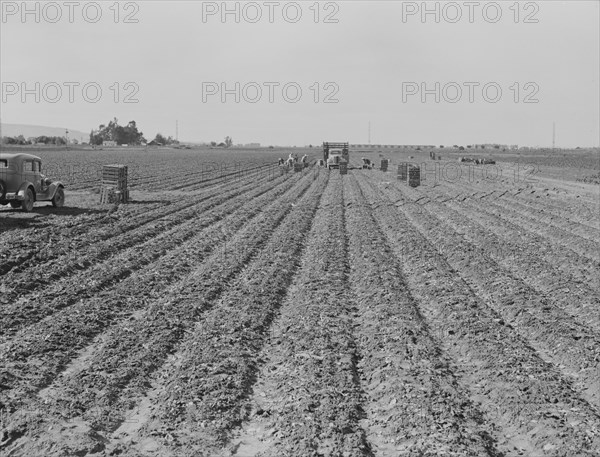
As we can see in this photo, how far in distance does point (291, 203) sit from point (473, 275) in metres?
13.7

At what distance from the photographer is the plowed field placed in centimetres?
600

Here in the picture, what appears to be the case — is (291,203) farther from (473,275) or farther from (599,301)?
(599,301)

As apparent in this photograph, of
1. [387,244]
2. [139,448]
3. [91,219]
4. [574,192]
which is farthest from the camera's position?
[574,192]

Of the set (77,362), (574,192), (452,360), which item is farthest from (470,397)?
(574,192)

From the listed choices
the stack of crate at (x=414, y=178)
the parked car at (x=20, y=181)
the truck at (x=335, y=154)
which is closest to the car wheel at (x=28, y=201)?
the parked car at (x=20, y=181)

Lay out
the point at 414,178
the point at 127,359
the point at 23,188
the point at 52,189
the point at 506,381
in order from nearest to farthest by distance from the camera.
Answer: the point at 506,381
the point at 127,359
the point at 23,188
the point at 52,189
the point at 414,178

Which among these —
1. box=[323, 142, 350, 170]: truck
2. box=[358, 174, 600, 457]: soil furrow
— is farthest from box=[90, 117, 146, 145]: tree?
box=[358, 174, 600, 457]: soil furrow

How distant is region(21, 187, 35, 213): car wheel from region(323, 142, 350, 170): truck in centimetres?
3006

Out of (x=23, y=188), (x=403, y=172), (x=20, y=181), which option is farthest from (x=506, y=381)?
(x=403, y=172)

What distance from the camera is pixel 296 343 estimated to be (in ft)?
28.0

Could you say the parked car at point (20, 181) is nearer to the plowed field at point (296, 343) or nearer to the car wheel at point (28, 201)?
the car wheel at point (28, 201)

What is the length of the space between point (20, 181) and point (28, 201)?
2.12 ft

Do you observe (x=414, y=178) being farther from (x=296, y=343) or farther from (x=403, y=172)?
(x=296, y=343)

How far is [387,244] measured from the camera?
16484mm
